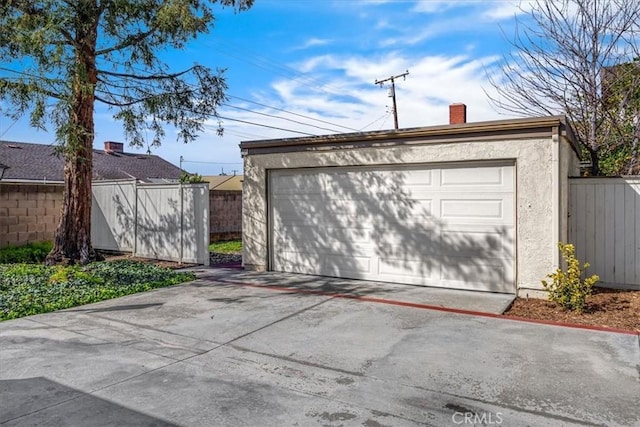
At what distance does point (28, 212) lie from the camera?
38.5 ft

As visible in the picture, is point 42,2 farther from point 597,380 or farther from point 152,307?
point 597,380

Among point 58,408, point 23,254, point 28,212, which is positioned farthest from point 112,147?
point 58,408

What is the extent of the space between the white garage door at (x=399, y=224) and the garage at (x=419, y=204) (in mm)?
17

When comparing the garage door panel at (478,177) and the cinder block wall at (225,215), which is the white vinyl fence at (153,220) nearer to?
the cinder block wall at (225,215)

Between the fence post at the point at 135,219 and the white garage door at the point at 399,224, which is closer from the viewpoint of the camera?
the white garage door at the point at 399,224

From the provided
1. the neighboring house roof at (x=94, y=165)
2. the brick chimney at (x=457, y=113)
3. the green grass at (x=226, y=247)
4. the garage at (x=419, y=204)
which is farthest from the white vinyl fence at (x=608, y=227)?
the neighboring house roof at (x=94, y=165)

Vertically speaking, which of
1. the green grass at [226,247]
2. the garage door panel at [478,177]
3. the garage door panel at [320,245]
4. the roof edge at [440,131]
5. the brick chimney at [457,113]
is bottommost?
the green grass at [226,247]

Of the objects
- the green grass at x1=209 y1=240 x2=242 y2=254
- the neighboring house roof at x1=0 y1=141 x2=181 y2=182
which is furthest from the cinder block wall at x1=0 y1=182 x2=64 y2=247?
the neighboring house roof at x1=0 y1=141 x2=181 y2=182

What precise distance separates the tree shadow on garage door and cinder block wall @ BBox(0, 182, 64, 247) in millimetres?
9339

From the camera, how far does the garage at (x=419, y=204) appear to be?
669 cm

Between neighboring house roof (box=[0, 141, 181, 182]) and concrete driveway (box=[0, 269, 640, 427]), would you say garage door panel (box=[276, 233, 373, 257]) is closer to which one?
concrete driveway (box=[0, 269, 640, 427])

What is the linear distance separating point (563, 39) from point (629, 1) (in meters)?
1.30

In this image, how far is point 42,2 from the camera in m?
7.83

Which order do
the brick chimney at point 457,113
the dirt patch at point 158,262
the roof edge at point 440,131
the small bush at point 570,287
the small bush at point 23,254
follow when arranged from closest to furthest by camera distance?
the small bush at point 570,287, the roof edge at point 440,131, the brick chimney at point 457,113, the dirt patch at point 158,262, the small bush at point 23,254
